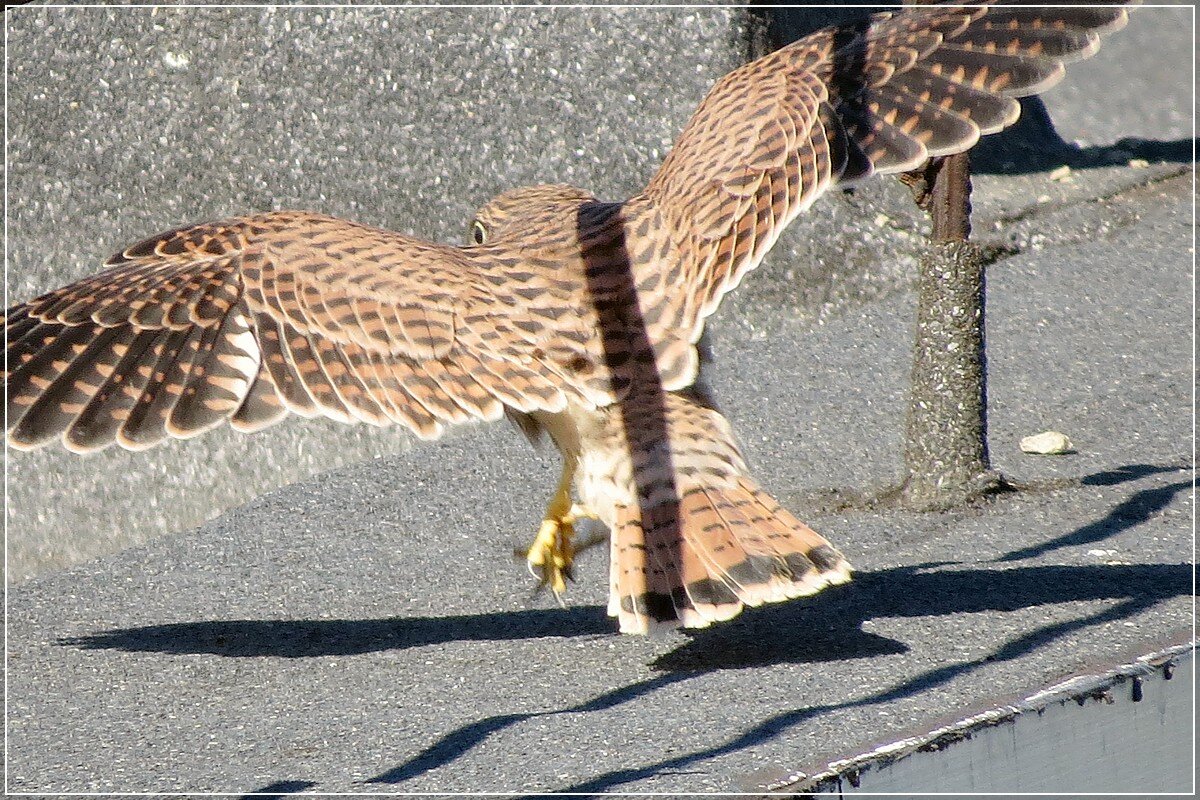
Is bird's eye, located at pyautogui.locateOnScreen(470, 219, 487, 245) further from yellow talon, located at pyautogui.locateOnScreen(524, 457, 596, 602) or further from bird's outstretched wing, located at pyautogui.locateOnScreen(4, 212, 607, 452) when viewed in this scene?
yellow talon, located at pyautogui.locateOnScreen(524, 457, 596, 602)

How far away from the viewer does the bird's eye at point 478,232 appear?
14.0ft

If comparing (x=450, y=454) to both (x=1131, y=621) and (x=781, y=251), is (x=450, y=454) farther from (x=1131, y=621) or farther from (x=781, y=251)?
(x=1131, y=621)

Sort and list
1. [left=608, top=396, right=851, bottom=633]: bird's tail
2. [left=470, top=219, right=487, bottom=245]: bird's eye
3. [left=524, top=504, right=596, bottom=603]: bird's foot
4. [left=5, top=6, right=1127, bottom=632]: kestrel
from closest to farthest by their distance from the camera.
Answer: [left=608, top=396, right=851, bottom=633]: bird's tail
[left=5, top=6, right=1127, bottom=632]: kestrel
[left=524, top=504, right=596, bottom=603]: bird's foot
[left=470, top=219, right=487, bottom=245]: bird's eye

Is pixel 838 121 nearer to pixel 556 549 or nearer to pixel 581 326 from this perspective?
pixel 581 326

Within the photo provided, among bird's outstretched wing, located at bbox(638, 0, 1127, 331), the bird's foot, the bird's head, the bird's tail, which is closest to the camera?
the bird's tail

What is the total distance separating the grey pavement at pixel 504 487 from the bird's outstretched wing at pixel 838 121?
3.19ft

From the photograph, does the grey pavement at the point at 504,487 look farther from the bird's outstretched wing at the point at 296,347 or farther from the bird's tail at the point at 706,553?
the bird's outstretched wing at the point at 296,347

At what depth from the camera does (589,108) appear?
6152 millimetres

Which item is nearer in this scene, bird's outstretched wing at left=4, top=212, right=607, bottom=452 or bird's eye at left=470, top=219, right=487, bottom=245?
bird's outstretched wing at left=4, top=212, right=607, bottom=452

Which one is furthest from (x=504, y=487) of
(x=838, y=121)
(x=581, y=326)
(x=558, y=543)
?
(x=838, y=121)

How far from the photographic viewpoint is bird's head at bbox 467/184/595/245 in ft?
12.9

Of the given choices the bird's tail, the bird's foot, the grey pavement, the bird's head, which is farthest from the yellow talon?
the bird's head

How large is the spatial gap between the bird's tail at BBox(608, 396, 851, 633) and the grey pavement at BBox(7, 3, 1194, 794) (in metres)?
0.23

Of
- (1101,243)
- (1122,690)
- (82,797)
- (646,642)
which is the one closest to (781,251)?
(1101,243)
